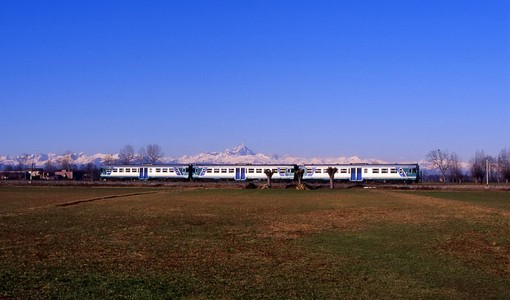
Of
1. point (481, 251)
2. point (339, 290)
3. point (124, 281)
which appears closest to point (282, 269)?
point (339, 290)

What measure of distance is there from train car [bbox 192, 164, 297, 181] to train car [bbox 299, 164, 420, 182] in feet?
10.2

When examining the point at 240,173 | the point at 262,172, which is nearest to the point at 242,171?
the point at 240,173

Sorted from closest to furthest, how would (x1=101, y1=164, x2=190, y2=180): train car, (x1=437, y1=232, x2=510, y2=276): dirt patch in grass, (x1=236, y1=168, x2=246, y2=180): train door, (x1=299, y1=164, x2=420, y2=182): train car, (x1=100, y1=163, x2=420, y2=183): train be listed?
1. (x1=437, y1=232, x2=510, y2=276): dirt patch in grass
2. (x1=299, y1=164, x2=420, y2=182): train car
3. (x1=100, y1=163, x2=420, y2=183): train
4. (x1=236, y1=168, x2=246, y2=180): train door
5. (x1=101, y1=164, x2=190, y2=180): train car

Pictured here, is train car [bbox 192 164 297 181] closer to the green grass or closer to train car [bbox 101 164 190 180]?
train car [bbox 101 164 190 180]

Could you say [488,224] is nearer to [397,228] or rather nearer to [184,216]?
[397,228]

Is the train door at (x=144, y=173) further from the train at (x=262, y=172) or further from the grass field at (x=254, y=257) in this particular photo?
the grass field at (x=254, y=257)

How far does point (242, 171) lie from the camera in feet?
288

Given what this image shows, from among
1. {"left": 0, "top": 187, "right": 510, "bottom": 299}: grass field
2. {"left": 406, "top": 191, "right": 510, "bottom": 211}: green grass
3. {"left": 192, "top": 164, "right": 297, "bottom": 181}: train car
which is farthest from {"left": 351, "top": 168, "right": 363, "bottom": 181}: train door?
{"left": 0, "top": 187, "right": 510, "bottom": 299}: grass field

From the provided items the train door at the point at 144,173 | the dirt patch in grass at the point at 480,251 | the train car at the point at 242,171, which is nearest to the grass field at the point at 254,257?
the dirt patch in grass at the point at 480,251

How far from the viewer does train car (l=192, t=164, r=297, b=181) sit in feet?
282

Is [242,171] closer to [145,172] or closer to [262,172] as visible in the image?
[262,172]

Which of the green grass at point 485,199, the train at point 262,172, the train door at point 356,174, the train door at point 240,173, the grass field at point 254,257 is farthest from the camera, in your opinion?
the train door at point 240,173

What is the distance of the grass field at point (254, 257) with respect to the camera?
10367 millimetres

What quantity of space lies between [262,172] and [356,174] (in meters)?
14.1
